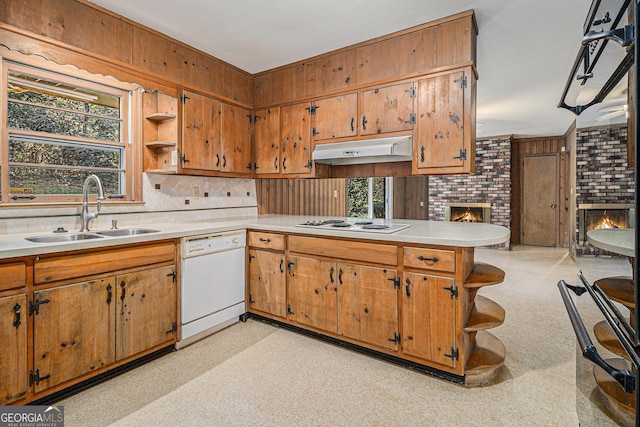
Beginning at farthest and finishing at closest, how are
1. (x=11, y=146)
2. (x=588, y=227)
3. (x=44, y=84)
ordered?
1. (x=44, y=84)
2. (x=11, y=146)
3. (x=588, y=227)

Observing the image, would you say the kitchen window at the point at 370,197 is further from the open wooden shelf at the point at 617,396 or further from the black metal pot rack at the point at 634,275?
the open wooden shelf at the point at 617,396

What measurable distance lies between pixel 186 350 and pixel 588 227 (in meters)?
2.70

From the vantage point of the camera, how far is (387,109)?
2977 mm

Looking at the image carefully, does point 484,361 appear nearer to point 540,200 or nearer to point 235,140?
point 235,140

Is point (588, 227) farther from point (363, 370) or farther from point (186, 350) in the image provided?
point (186, 350)

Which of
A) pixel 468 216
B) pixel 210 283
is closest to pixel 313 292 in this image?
pixel 210 283

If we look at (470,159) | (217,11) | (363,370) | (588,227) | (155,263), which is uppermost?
(217,11)

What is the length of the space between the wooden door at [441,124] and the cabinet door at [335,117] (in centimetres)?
65

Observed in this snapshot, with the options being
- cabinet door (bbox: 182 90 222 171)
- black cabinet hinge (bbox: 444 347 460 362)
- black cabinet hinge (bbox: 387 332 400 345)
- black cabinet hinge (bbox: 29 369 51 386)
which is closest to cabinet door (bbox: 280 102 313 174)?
cabinet door (bbox: 182 90 222 171)

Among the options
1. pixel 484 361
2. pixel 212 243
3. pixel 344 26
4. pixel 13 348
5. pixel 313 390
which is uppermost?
pixel 344 26

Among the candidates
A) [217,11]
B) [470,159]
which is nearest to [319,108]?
[217,11]

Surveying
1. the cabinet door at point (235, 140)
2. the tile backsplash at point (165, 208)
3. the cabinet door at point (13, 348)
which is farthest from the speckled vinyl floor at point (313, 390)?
the cabinet door at point (235, 140)

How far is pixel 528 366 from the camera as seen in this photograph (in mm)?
2361
